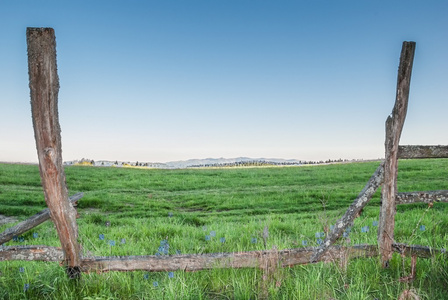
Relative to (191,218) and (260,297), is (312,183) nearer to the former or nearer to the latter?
(191,218)

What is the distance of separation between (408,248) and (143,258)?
3399 mm

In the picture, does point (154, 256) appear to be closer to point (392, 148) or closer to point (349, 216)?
point (349, 216)

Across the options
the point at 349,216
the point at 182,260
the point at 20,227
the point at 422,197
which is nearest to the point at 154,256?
the point at 182,260

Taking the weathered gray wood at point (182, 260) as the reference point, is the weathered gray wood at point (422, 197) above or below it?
above

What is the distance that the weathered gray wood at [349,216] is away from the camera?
4.53 metres

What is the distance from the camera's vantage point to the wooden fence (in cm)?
400

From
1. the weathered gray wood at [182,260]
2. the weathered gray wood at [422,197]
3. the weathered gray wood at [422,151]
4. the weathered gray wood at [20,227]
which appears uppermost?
the weathered gray wood at [422,151]

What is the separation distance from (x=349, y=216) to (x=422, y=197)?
3.63 feet

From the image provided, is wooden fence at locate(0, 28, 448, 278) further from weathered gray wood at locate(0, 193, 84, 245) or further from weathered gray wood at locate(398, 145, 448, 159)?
weathered gray wood at locate(0, 193, 84, 245)

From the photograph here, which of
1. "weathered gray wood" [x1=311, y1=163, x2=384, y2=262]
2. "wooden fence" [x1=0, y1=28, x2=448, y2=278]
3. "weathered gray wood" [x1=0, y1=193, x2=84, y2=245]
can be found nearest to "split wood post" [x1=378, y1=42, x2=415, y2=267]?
"wooden fence" [x1=0, y1=28, x2=448, y2=278]

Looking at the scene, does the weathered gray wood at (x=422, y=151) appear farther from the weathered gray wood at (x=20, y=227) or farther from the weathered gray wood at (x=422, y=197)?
the weathered gray wood at (x=20, y=227)

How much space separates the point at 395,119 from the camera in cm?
464

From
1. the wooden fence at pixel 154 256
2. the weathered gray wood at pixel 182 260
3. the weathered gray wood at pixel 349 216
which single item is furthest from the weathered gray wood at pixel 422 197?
the weathered gray wood at pixel 182 260

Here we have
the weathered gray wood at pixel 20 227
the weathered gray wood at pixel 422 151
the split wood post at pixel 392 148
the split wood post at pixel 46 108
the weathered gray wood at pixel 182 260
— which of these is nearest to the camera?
the split wood post at pixel 46 108
